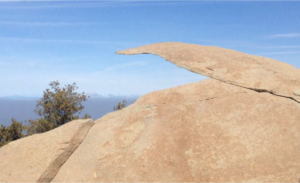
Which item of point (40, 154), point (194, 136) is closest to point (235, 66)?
point (194, 136)

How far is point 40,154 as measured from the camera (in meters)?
7.33

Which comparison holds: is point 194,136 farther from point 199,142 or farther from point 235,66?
point 235,66

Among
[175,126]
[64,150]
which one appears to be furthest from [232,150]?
[64,150]

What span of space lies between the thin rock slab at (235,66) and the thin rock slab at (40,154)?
274 centimetres

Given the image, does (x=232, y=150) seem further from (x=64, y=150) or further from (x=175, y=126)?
(x=64, y=150)

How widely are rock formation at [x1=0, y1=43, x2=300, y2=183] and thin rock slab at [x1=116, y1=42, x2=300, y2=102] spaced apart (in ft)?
Answer: 0.08

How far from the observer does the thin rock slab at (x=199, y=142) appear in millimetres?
5734

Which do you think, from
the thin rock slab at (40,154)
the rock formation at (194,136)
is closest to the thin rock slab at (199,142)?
the rock formation at (194,136)

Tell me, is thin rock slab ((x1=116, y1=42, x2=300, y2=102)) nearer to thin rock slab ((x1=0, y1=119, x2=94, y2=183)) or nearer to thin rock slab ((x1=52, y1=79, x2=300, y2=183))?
thin rock slab ((x1=52, y1=79, x2=300, y2=183))

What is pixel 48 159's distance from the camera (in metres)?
7.16

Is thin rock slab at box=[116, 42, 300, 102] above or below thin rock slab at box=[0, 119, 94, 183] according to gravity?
above

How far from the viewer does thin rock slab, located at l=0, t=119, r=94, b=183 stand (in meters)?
7.05

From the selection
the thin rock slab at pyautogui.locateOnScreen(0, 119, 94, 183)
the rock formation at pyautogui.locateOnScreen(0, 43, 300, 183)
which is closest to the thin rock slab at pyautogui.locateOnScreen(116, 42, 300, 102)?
the rock formation at pyautogui.locateOnScreen(0, 43, 300, 183)

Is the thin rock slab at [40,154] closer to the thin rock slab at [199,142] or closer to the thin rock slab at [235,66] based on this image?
the thin rock slab at [199,142]
